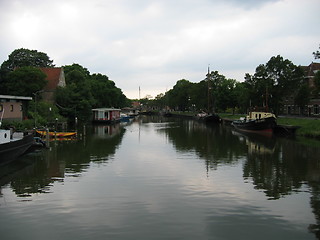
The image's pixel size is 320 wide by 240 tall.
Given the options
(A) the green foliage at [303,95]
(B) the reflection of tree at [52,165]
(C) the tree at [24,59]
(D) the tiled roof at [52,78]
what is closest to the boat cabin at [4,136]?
(B) the reflection of tree at [52,165]

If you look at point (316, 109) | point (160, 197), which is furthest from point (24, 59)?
point (160, 197)

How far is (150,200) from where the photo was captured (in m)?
13.8

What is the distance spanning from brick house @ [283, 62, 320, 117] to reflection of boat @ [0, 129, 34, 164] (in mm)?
52545

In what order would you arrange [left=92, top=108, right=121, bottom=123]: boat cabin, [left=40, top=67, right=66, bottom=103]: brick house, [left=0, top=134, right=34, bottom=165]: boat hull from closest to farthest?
[left=0, top=134, right=34, bottom=165]: boat hull → [left=40, top=67, right=66, bottom=103]: brick house → [left=92, top=108, right=121, bottom=123]: boat cabin

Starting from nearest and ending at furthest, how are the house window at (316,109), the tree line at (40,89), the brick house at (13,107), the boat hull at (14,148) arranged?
the boat hull at (14,148) → the brick house at (13,107) → the tree line at (40,89) → the house window at (316,109)

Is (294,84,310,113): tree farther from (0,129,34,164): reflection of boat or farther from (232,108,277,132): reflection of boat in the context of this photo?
(0,129,34,164): reflection of boat

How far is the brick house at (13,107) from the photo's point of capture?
122ft

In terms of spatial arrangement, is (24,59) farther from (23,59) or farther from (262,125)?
(262,125)

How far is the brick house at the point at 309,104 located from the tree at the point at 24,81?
47.7 m

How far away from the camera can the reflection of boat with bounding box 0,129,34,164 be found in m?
21.0

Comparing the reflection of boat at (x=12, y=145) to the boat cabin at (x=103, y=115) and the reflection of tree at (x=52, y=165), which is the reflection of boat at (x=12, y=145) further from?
the boat cabin at (x=103, y=115)

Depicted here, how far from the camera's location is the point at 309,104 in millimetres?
68000

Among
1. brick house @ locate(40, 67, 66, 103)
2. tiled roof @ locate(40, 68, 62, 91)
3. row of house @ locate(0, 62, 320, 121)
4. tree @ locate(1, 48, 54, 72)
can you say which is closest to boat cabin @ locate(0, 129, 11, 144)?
row of house @ locate(0, 62, 320, 121)

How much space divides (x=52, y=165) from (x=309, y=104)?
59607mm
